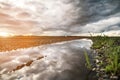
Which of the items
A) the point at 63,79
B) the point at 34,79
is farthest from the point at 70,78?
the point at 34,79

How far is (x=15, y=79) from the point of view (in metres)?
10.2

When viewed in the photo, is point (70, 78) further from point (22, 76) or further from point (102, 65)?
point (102, 65)

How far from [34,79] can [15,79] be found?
899mm

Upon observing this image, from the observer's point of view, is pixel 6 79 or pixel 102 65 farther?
pixel 102 65

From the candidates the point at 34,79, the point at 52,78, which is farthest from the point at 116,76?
the point at 34,79

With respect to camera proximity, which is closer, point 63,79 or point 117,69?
point 63,79

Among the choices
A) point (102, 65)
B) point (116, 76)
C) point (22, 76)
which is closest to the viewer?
point (116, 76)

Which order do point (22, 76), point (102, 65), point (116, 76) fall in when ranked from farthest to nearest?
point (102, 65) < point (22, 76) < point (116, 76)

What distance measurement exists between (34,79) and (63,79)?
1385 mm

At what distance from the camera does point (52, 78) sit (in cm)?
1060

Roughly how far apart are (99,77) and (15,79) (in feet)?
13.4

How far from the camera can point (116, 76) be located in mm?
10211

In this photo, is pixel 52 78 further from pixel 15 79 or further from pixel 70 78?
pixel 15 79

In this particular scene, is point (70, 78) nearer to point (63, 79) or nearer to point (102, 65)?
point (63, 79)
